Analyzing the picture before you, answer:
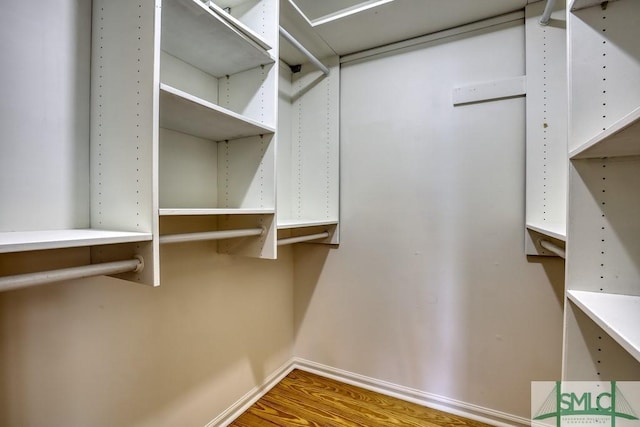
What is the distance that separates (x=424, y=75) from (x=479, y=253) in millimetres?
1145

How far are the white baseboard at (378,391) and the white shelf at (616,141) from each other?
1522 millimetres

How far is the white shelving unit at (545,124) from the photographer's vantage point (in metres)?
1.41

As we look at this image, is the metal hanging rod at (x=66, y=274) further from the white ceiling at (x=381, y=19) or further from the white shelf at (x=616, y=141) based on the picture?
the white ceiling at (x=381, y=19)

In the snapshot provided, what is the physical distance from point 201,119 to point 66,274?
71cm

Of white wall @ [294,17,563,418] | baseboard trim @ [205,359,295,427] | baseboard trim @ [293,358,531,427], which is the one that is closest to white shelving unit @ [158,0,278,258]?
white wall @ [294,17,563,418]

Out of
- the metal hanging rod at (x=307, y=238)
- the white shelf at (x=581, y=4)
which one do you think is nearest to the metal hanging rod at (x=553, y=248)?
the white shelf at (x=581, y=4)

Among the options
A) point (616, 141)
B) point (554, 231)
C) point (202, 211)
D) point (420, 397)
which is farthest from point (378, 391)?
A: point (616, 141)

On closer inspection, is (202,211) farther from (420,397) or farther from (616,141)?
(420,397)

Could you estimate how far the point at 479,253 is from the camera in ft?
5.30

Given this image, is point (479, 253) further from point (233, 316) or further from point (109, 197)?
point (109, 197)

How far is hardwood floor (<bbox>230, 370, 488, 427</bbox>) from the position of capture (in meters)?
1.58

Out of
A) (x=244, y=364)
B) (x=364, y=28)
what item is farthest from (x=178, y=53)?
(x=244, y=364)

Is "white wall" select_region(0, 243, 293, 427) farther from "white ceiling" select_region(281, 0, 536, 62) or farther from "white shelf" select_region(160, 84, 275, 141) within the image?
"white ceiling" select_region(281, 0, 536, 62)

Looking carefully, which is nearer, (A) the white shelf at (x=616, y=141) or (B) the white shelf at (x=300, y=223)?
(A) the white shelf at (x=616, y=141)
